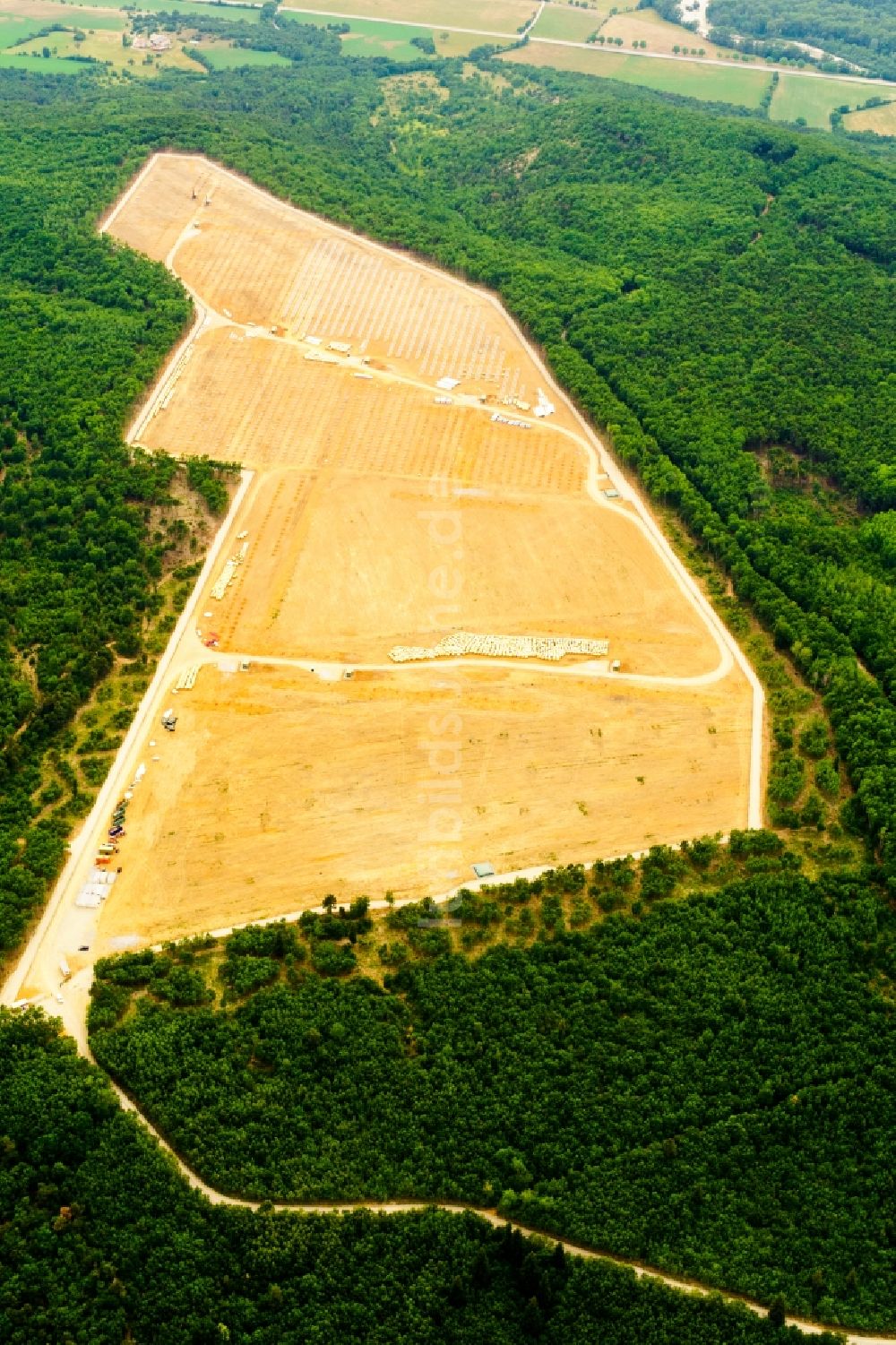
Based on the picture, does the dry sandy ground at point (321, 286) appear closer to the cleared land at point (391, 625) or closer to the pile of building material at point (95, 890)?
the cleared land at point (391, 625)

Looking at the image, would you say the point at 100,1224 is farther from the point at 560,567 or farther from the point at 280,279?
the point at 280,279

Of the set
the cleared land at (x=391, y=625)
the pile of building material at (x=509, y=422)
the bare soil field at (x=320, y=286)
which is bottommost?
the cleared land at (x=391, y=625)

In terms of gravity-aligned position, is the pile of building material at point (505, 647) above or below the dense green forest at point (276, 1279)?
above

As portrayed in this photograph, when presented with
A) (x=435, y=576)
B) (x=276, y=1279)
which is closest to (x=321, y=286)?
(x=435, y=576)

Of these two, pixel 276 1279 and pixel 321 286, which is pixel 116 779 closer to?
pixel 276 1279

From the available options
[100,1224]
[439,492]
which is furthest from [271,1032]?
[439,492]

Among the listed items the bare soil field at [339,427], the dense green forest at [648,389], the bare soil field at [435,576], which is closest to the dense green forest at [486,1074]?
the dense green forest at [648,389]

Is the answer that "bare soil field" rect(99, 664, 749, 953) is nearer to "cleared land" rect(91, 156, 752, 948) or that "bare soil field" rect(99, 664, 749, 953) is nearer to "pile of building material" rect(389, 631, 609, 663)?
"cleared land" rect(91, 156, 752, 948)

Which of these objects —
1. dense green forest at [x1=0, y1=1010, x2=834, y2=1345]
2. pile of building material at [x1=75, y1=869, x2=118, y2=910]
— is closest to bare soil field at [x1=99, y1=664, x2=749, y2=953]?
pile of building material at [x1=75, y1=869, x2=118, y2=910]
